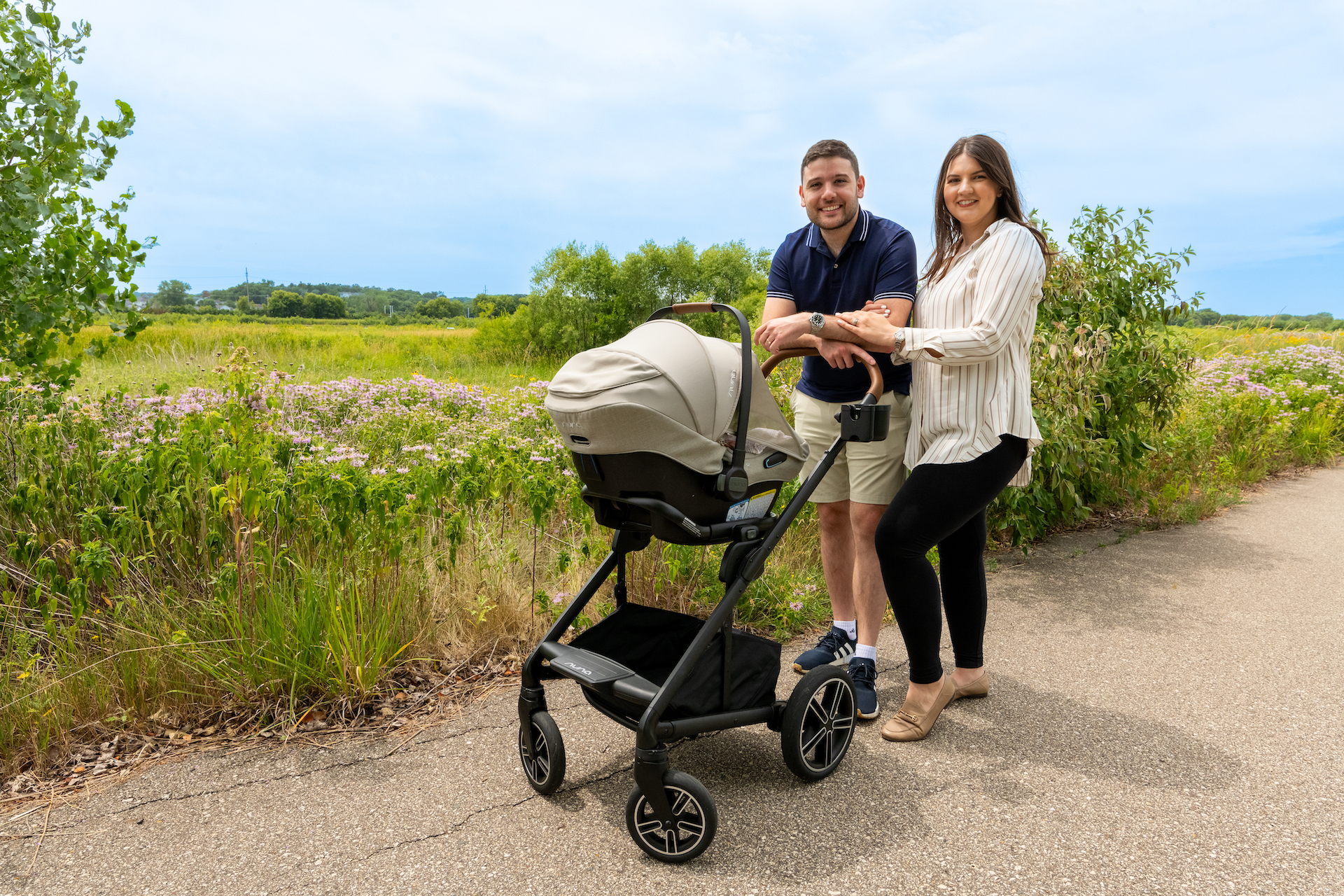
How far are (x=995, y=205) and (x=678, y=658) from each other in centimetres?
197

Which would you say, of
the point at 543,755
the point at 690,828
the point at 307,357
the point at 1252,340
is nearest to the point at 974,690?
the point at 690,828

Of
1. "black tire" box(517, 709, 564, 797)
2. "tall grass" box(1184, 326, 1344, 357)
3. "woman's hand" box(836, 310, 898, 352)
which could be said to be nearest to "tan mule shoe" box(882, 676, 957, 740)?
"black tire" box(517, 709, 564, 797)

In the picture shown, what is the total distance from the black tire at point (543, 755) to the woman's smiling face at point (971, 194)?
2244 mm

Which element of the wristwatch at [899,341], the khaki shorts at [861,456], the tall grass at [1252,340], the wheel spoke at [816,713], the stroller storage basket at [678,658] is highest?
the tall grass at [1252,340]

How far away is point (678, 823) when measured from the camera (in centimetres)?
237

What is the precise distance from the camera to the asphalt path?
7.66 feet

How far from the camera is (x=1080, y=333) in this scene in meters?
5.58

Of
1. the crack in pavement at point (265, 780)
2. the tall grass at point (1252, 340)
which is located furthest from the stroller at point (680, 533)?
the tall grass at point (1252, 340)

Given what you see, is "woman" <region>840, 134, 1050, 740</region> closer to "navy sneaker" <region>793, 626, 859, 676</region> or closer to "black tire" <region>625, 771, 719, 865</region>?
"navy sneaker" <region>793, 626, 859, 676</region>

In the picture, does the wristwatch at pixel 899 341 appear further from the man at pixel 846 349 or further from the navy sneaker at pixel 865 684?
the navy sneaker at pixel 865 684

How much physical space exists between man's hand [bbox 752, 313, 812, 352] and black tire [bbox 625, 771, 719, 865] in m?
1.44

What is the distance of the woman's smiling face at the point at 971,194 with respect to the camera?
9.66 ft

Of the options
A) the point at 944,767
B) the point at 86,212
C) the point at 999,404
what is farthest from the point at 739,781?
the point at 86,212

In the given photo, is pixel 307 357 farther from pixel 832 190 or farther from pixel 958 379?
pixel 958 379
